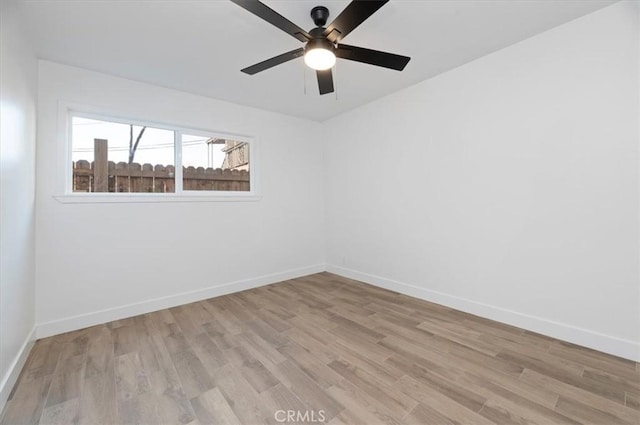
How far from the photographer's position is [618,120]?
1996 mm

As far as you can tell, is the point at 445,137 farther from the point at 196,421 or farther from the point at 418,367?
the point at 196,421

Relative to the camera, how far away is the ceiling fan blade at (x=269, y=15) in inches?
58.2

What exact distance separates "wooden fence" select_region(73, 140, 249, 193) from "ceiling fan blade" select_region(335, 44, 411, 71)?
2.34 m

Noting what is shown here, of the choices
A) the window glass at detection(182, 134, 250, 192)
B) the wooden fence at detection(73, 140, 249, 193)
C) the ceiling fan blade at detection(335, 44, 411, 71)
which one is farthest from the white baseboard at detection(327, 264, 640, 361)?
the wooden fence at detection(73, 140, 249, 193)

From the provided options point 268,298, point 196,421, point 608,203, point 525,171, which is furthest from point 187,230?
point 608,203

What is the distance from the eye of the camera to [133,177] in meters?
3.00

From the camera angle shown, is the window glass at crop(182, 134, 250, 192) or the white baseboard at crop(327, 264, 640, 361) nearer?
the white baseboard at crop(327, 264, 640, 361)

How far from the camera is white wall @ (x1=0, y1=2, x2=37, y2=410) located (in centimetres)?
164

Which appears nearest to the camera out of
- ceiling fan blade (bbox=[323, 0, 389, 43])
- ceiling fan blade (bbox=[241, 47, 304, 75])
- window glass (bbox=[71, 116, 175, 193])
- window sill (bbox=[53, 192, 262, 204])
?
ceiling fan blade (bbox=[323, 0, 389, 43])

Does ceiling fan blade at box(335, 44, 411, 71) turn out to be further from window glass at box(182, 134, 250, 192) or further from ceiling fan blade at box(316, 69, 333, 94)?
window glass at box(182, 134, 250, 192)

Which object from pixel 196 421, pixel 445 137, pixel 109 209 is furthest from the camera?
pixel 445 137

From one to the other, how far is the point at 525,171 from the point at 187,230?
360 cm

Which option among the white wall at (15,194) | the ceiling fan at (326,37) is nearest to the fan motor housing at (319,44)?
the ceiling fan at (326,37)

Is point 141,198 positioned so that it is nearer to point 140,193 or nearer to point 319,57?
point 140,193
